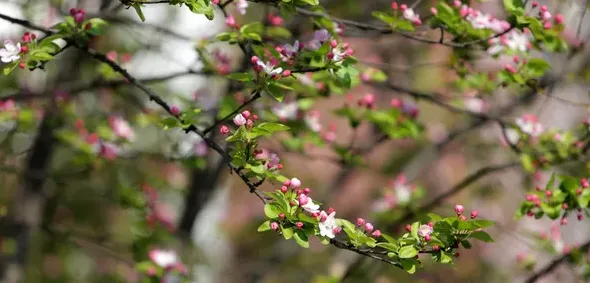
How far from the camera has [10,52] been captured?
270 centimetres

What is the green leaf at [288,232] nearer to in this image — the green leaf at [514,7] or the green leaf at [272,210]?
the green leaf at [272,210]

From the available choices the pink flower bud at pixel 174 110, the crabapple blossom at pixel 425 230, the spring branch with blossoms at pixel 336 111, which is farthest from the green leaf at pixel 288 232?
the pink flower bud at pixel 174 110

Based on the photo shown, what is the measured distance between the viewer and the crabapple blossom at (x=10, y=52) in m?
2.67

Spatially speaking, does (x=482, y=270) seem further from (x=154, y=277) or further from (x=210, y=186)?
(x=154, y=277)

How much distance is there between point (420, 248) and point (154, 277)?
7.24 feet

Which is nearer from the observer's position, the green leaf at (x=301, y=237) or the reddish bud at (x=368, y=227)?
the green leaf at (x=301, y=237)

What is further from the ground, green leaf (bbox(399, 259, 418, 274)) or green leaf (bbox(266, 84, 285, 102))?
green leaf (bbox(266, 84, 285, 102))

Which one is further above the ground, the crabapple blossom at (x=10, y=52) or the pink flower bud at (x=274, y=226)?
the crabapple blossom at (x=10, y=52)

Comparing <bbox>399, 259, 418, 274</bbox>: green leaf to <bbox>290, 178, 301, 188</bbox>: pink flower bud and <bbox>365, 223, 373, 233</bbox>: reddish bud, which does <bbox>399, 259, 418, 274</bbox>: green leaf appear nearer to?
<bbox>365, 223, 373, 233</bbox>: reddish bud

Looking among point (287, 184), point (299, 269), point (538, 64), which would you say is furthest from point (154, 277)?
point (299, 269)

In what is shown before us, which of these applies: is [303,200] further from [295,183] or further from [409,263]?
[409,263]

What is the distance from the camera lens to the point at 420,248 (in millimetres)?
2377

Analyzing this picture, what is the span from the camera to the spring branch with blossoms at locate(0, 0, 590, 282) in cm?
238

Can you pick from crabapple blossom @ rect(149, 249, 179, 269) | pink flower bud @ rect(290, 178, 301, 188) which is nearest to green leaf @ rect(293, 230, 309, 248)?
pink flower bud @ rect(290, 178, 301, 188)
